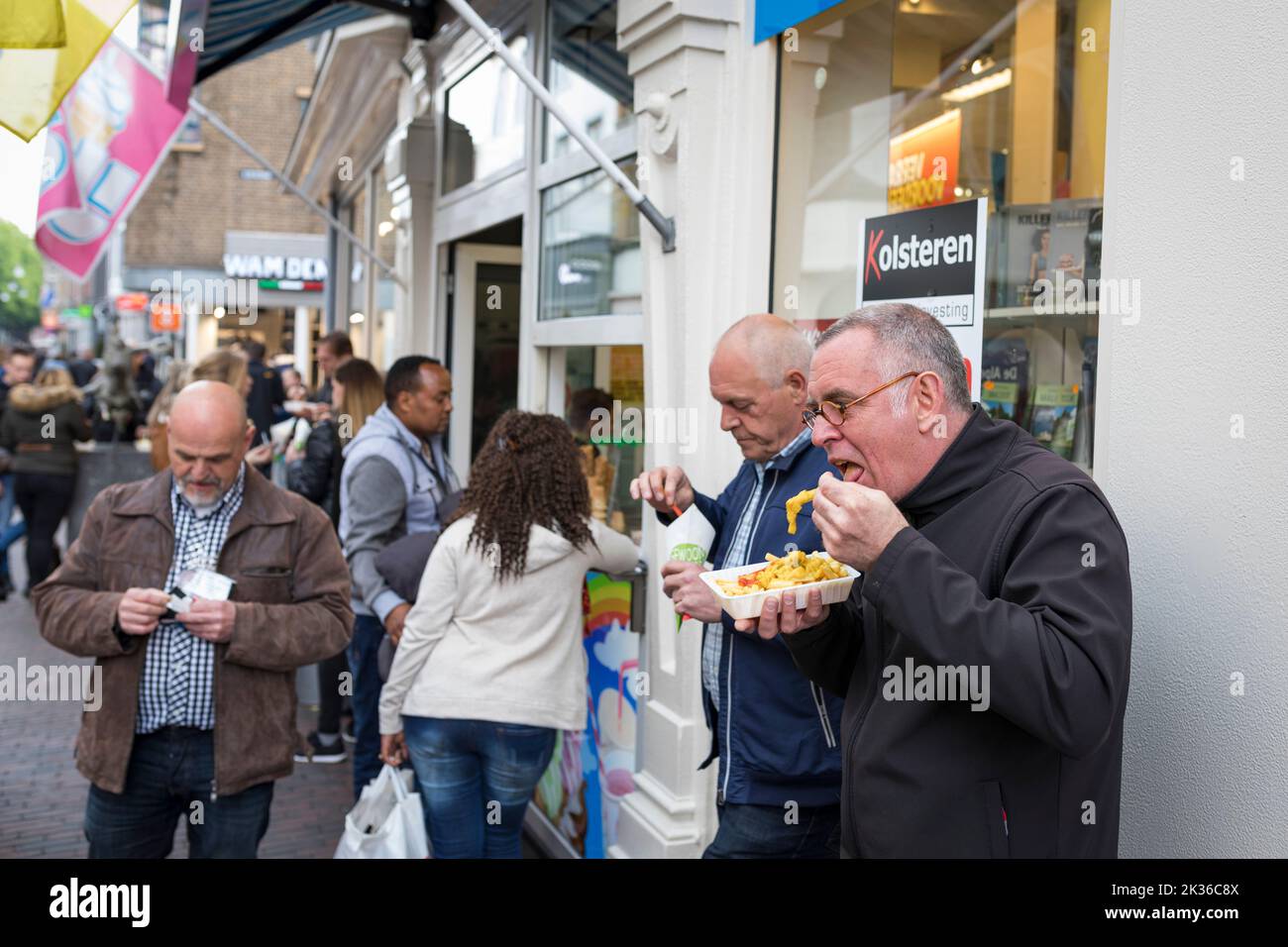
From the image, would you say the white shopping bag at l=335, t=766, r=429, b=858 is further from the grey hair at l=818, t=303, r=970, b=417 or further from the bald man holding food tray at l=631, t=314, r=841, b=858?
the grey hair at l=818, t=303, r=970, b=417

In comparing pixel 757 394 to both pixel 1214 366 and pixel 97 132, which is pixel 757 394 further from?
pixel 97 132

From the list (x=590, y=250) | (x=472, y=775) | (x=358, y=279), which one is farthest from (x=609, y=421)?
(x=358, y=279)

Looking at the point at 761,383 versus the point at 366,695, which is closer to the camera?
the point at 761,383

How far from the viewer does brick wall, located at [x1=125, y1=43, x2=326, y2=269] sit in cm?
3312

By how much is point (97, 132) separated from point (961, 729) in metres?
5.17

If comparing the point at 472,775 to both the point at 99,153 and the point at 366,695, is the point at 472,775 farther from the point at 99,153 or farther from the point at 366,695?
the point at 99,153

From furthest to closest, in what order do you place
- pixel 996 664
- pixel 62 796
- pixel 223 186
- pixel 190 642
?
pixel 223 186, pixel 62 796, pixel 190 642, pixel 996 664

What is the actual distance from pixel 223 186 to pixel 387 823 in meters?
33.7

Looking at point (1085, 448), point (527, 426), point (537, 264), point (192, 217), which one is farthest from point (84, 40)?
point (192, 217)

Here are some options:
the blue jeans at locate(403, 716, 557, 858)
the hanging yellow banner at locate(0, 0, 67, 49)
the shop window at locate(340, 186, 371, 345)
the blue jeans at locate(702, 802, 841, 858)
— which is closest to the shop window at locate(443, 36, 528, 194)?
the hanging yellow banner at locate(0, 0, 67, 49)

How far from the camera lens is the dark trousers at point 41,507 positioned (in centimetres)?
1038

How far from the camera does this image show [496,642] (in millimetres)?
3832

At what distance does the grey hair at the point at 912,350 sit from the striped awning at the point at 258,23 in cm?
594

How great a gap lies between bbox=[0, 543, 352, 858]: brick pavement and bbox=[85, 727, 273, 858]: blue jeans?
79.1 inches
